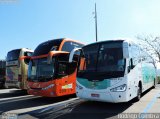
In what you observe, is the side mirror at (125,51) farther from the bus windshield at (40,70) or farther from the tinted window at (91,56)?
the bus windshield at (40,70)

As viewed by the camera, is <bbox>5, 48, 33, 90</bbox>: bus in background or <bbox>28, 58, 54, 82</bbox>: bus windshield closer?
<bbox>28, 58, 54, 82</bbox>: bus windshield

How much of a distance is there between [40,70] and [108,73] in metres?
4.29

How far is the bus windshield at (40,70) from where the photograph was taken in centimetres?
1159

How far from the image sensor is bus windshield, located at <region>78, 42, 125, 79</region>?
9212mm

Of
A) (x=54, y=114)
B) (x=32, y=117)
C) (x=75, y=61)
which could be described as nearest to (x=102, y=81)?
(x=54, y=114)

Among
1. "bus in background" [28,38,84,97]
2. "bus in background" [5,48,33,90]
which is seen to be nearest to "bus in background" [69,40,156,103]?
"bus in background" [28,38,84,97]

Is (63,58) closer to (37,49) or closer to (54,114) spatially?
(37,49)

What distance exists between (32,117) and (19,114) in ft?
2.62

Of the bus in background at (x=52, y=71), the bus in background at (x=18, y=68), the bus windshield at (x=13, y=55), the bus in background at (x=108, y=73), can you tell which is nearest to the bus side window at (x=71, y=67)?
the bus in background at (x=52, y=71)

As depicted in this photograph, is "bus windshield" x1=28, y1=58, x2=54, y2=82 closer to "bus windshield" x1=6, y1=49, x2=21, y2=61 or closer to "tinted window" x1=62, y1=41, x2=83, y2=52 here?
"tinted window" x1=62, y1=41, x2=83, y2=52

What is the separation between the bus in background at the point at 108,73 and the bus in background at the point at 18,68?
6050mm

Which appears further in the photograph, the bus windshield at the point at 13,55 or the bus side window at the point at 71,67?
the bus windshield at the point at 13,55

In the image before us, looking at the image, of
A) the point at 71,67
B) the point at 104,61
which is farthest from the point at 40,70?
the point at 104,61

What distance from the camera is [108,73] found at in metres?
9.19
